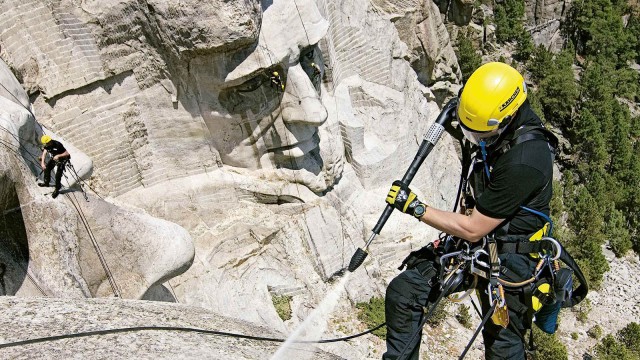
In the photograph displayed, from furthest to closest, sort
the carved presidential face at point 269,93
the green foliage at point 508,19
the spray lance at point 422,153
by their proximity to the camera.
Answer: the green foliage at point 508,19 → the carved presidential face at point 269,93 → the spray lance at point 422,153

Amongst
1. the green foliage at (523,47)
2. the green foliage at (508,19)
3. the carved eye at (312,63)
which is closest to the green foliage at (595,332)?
the carved eye at (312,63)

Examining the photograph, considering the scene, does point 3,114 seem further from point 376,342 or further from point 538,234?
point 376,342

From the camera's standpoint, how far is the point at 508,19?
44.5 meters

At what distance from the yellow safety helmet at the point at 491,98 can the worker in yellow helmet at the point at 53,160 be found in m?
4.79

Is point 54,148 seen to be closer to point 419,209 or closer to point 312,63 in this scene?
point 419,209

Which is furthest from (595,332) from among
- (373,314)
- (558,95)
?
(558,95)

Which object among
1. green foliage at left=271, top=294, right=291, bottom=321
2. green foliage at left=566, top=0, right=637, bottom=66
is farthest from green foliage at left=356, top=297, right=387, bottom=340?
green foliage at left=566, top=0, right=637, bottom=66

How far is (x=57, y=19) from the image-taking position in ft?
27.5

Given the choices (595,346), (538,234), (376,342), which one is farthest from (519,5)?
(538,234)

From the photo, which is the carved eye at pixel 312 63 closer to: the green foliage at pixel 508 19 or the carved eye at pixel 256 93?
the carved eye at pixel 256 93

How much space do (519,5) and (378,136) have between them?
36.1m

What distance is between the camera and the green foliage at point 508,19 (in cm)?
4291

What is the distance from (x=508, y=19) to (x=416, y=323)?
4354 cm

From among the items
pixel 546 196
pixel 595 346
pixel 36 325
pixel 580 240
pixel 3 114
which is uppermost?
pixel 3 114
